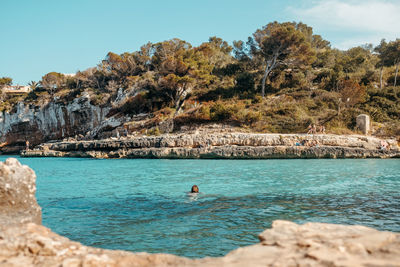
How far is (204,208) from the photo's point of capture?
8.83 m

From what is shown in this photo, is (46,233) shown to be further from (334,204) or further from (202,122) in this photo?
(202,122)

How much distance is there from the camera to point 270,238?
3.73m

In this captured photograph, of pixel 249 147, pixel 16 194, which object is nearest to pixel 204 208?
pixel 16 194

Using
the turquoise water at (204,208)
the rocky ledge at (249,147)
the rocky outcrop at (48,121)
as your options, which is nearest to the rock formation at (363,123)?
the rocky ledge at (249,147)

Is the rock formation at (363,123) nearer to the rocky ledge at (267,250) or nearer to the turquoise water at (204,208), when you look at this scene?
the turquoise water at (204,208)

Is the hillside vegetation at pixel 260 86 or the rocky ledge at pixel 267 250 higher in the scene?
the hillside vegetation at pixel 260 86

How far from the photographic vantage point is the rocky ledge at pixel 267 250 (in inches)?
118

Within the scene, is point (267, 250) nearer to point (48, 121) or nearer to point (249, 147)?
point (249, 147)

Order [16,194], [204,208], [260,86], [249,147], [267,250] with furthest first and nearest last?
[260,86] < [249,147] < [204,208] < [16,194] < [267,250]

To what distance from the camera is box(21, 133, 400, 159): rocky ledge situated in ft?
82.1

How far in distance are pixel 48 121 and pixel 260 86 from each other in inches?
1403

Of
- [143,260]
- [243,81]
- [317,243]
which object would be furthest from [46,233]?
[243,81]

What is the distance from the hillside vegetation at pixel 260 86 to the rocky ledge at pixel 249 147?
4224 mm

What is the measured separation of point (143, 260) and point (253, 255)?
1.33m
